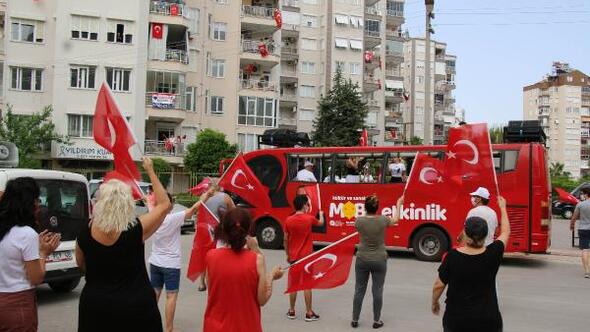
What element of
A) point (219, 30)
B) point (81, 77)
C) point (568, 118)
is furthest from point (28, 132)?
point (568, 118)

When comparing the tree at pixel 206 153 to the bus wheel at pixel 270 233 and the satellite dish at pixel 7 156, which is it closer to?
the bus wheel at pixel 270 233

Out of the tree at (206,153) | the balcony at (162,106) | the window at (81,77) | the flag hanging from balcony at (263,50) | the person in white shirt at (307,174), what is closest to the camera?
the person in white shirt at (307,174)

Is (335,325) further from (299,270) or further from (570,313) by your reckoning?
(570,313)

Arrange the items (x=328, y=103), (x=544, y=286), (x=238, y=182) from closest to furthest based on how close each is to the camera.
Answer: (x=238, y=182), (x=544, y=286), (x=328, y=103)

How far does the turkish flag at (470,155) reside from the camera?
7.32 meters

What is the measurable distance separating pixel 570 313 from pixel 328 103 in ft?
142

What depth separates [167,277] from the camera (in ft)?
24.8

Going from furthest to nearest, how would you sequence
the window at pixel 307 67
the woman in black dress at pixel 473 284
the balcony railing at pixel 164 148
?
the window at pixel 307 67
the balcony railing at pixel 164 148
the woman in black dress at pixel 473 284

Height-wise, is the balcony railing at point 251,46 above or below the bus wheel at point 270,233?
above

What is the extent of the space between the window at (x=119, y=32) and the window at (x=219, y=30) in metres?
9.16

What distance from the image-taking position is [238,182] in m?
8.27

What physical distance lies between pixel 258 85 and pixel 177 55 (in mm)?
8751

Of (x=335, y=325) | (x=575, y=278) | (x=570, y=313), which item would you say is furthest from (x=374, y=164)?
(x=335, y=325)

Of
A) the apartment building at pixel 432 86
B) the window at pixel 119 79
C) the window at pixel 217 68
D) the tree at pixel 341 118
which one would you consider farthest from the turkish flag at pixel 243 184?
the apartment building at pixel 432 86
